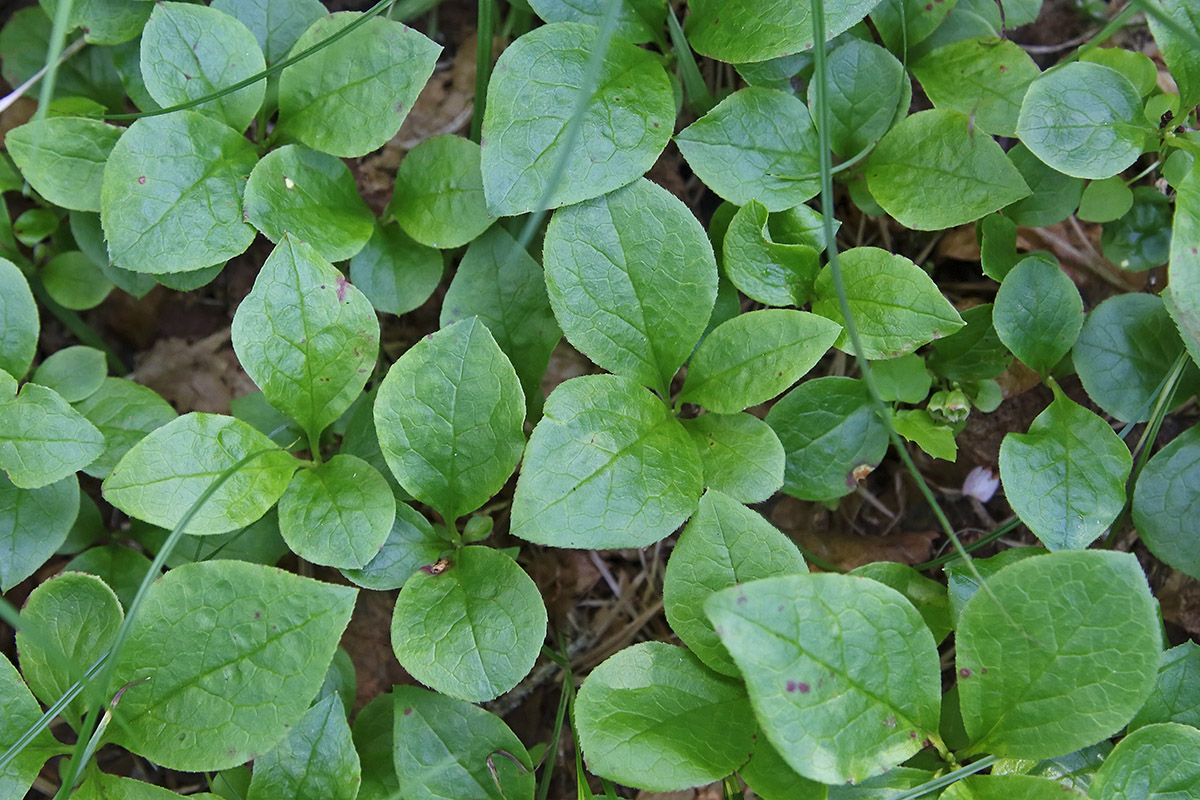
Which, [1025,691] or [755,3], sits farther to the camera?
[755,3]

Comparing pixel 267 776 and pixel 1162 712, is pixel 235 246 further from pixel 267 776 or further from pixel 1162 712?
pixel 1162 712

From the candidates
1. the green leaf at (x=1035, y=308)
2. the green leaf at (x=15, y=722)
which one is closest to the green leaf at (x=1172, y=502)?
the green leaf at (x=1035, y=308)

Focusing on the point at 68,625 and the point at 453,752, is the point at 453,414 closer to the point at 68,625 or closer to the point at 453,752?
the point at 453,752

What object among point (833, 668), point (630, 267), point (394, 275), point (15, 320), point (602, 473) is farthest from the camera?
point (394, 275)

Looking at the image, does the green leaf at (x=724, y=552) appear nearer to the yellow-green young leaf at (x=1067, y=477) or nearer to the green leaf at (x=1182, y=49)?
the yellow-green young leaf at (x=1067, y=477)

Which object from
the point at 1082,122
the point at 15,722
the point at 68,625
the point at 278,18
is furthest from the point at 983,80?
the point at 15,722

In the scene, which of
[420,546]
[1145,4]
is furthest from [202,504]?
[1145,4]
